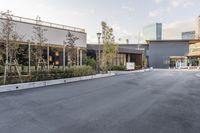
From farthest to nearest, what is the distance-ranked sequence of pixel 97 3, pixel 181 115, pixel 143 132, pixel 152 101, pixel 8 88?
pixel 97 3 → pixel 8 88 → pixel 152 101 → pixel 181 115 → pixel 143 132

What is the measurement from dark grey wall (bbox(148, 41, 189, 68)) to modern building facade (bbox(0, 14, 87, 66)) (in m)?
31.7

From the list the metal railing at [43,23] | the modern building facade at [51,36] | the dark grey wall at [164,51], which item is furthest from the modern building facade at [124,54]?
the dark grey wall at [164,51]

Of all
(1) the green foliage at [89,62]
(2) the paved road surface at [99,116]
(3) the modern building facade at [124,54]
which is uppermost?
(3) the modern building facade at [124,54]

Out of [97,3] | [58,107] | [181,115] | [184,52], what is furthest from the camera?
[184,52]

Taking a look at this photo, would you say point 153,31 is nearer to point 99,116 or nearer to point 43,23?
point 43,23

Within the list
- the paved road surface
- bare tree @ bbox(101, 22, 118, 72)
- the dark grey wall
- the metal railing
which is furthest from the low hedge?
the dark grey wall

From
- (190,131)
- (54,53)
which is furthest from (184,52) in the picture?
(190,131)

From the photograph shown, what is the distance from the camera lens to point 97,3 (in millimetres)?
21984

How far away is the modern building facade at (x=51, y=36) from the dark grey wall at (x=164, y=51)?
104 ft

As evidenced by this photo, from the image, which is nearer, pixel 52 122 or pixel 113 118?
pixel 52 122

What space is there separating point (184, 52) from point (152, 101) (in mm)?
46904

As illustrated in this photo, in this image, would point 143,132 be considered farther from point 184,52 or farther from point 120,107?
point 184,52

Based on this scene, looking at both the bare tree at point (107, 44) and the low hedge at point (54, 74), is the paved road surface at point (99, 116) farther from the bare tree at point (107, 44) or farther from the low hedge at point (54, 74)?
the bare tree at point (107, 44)

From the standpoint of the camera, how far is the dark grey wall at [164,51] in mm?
51750
